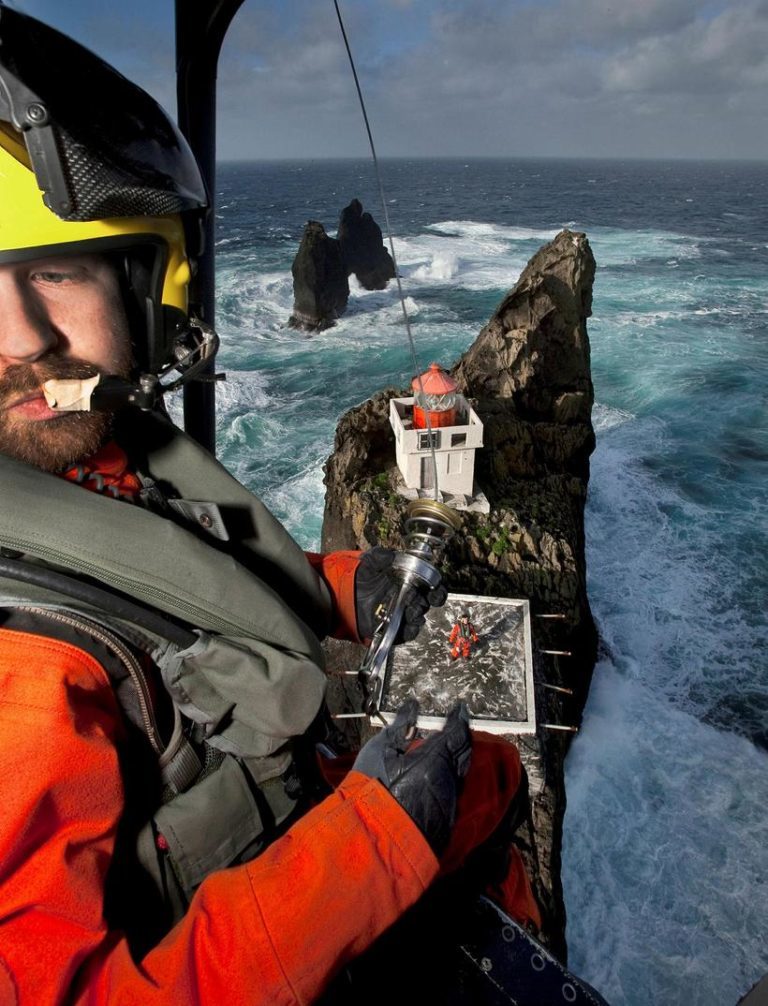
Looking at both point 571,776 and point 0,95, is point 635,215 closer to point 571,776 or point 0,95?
point 571,776

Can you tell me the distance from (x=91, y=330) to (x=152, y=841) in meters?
1.59

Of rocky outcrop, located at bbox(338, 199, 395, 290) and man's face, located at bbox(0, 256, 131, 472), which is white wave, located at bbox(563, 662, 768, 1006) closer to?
man's face, located at bbox(0, 256, 131, 472)

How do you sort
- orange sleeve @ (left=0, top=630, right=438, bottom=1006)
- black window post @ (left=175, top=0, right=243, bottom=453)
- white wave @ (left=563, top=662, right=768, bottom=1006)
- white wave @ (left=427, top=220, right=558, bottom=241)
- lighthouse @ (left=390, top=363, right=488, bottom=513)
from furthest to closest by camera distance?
1. white wave @ (left=427, top=220, right=558, bottom=241)
2. lighthouse @ (left=390, top=363, right=488, bottom=513)
3. white wave @ (left=563, top=662, right=768, bottom=1006)
4. black window post @ (left=175, top=0, right=243, bottom=453)
5. orange sleeve @ (left=0, top=630, right=438, bottom=1006)

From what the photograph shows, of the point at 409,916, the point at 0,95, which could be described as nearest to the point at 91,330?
the point at 0,95

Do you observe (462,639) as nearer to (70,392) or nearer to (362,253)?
(70,392)

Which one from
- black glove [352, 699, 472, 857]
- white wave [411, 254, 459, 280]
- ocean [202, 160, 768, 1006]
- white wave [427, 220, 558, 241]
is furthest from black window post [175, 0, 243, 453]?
white wave [427, 220, 558, 241]

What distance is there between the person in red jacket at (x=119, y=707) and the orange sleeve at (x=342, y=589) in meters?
1.13

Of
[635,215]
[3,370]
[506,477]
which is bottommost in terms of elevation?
[506,477]

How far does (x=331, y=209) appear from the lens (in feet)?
283

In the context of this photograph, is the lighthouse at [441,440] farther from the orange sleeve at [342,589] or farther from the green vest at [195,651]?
the green vest at [195,651]

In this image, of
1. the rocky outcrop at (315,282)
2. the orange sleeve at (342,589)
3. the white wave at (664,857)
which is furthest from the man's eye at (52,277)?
the rocky outcrop at (315,282)

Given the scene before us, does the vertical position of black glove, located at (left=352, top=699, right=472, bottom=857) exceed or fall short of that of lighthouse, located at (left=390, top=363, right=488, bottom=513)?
it exceeds it

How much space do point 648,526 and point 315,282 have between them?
31020 millimetres

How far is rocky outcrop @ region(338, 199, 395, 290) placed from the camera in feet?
171
